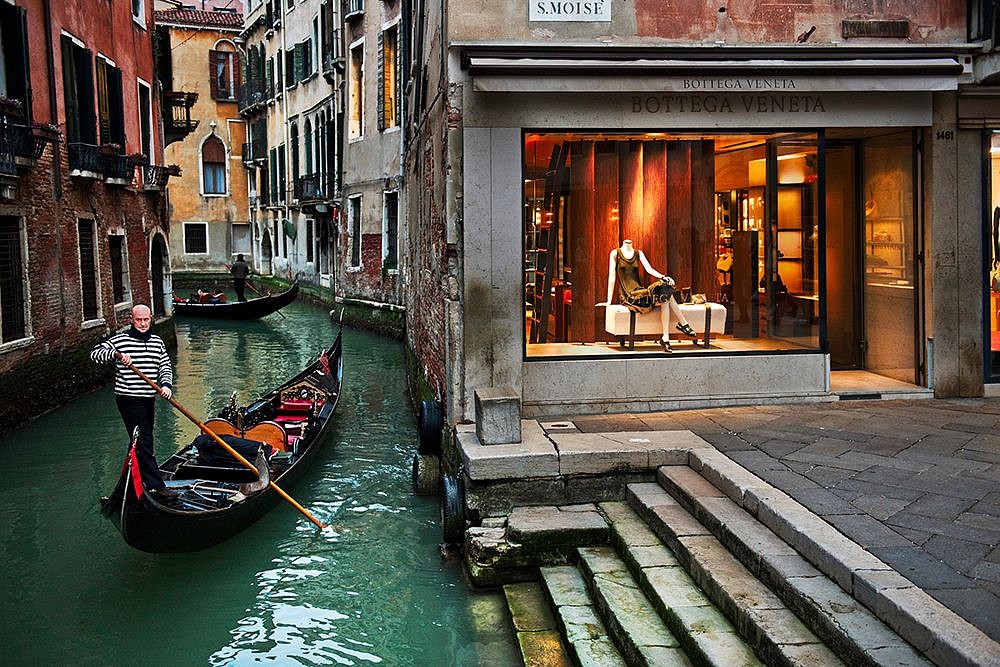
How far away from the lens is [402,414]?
1109 centimetres

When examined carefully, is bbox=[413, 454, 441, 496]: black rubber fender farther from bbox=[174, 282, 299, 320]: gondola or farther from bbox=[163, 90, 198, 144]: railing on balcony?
bbox=[174, 282, 299, 320]: gondola

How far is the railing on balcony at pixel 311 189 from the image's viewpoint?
22.9 m

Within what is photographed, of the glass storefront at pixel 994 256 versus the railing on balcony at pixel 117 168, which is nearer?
the glass storefront at pixel 994 256

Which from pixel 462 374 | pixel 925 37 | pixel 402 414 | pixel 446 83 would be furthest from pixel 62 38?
pixel 925 37

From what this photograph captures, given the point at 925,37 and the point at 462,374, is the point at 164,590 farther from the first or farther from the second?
the point at 925,37

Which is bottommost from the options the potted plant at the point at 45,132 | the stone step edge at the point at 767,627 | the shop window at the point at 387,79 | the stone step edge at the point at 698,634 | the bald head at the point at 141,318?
the stone step edge at the point at 698,634

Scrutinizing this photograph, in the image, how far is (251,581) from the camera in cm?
593

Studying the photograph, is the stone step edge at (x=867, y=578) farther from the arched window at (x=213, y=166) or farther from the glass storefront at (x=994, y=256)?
the arched window at (x=213, y=166)

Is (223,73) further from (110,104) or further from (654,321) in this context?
(654,321)

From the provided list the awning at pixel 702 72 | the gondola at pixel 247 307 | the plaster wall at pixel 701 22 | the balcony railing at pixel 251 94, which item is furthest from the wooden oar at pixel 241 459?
the balcony railing at pixel 251 94

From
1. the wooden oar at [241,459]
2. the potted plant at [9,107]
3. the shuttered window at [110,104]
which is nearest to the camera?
the wooden oar at [241,459]

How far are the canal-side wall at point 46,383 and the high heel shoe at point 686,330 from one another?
6.09 meters

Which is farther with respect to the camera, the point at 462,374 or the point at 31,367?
the point at 31,367

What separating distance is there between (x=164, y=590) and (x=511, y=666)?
215 cm
